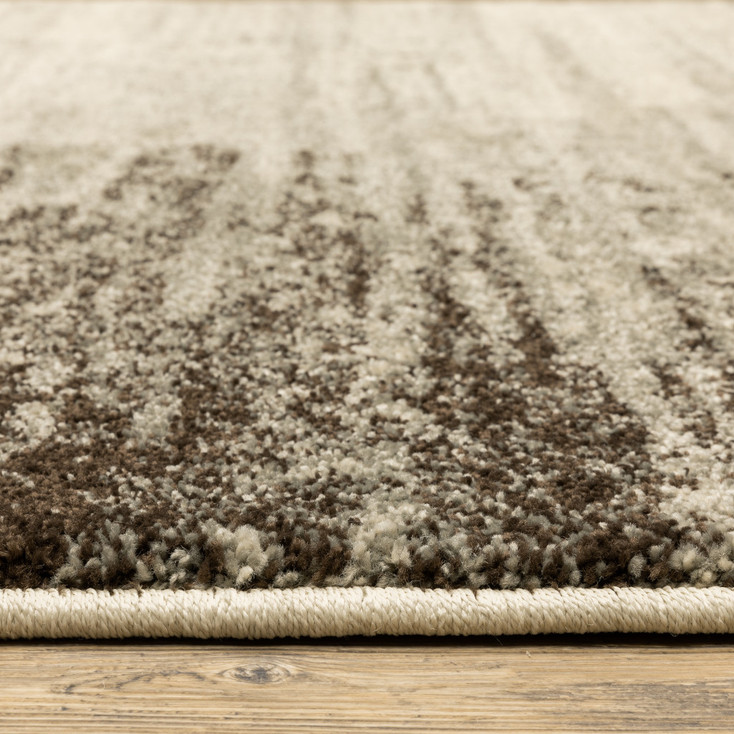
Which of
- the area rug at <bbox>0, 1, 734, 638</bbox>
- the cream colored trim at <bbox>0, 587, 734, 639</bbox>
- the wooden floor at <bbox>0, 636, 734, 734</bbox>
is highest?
the area rug at <bbox>0, 1, 734, 638</bbox>

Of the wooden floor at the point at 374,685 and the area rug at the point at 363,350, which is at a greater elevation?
the area rug at the point at 363,350

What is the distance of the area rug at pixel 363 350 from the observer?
47cm

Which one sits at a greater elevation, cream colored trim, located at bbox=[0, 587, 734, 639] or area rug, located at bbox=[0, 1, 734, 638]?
area rug, located at bbox=[0, 1, 734, 638]

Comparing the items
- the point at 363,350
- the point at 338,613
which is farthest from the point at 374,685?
the point at 363,350

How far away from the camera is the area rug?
47cm

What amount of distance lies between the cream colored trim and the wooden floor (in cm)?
1

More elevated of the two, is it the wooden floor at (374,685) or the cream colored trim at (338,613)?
the cream colored trim at (338,613)

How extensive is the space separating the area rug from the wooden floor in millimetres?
15

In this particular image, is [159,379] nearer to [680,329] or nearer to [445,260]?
[445,260]

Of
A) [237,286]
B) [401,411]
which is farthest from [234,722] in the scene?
[237,286]

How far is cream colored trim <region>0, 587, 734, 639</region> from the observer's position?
0.46 m

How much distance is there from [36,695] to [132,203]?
62 centimetres

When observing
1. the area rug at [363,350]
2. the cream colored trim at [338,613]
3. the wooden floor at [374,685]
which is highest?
the area rug at [363,350]

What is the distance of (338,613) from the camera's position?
0.46 meters
